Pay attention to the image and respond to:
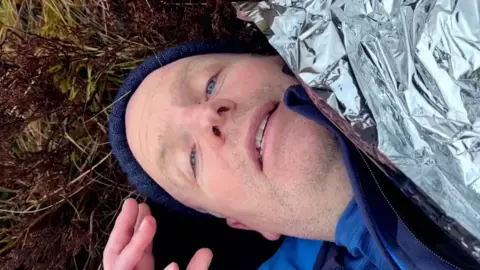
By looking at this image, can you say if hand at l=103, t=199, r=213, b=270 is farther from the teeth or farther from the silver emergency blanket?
the silver emergency blanket

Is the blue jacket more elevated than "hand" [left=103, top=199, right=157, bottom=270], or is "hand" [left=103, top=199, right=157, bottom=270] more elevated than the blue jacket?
the blue jacket

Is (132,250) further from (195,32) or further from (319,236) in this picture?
(195,32)

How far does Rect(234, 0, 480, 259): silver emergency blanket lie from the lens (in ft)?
3.91

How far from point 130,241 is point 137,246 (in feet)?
0.14

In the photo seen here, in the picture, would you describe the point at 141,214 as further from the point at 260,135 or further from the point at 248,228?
the point at 260,135

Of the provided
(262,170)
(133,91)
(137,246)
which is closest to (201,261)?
(137,246)

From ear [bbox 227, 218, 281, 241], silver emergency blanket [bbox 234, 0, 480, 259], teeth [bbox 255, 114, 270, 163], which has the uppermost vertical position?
silver emergency blanket [bbox 234, 0, 480, 259]

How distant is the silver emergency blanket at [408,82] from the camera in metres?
1.19

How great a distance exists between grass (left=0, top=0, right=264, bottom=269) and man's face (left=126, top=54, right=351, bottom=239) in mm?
301

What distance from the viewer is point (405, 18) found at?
125cm

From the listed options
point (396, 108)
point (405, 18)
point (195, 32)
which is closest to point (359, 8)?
point (405, 18)

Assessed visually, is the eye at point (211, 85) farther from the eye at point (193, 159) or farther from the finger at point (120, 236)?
the finger at point (120, 236)

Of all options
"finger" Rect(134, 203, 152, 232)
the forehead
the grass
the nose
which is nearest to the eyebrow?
the forehead

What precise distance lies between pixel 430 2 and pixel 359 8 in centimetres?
15
